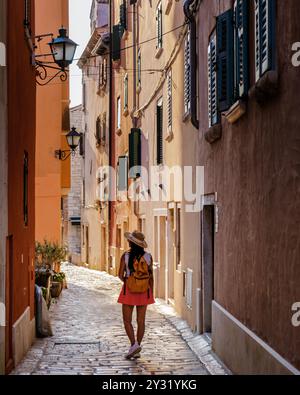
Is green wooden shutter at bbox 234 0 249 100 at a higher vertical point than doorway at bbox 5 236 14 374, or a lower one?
higher

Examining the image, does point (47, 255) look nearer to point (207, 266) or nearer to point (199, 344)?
point (207, 266)

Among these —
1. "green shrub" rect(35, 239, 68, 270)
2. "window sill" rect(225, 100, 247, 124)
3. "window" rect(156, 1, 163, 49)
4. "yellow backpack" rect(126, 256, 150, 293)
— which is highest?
"window" rect(156, 1, 163, 49)

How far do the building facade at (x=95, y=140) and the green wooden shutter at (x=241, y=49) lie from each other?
885 inches

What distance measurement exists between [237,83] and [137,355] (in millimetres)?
4077

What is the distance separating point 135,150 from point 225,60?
13348mm

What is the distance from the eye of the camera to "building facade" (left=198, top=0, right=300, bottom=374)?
661 cm

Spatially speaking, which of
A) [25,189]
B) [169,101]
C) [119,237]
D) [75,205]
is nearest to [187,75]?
[169,101]

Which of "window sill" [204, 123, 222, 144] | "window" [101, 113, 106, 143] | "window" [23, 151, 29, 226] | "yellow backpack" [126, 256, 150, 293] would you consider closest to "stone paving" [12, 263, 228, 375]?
"yellow backpack" [126, 256, 150, 293]

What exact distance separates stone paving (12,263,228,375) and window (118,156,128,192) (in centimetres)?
882

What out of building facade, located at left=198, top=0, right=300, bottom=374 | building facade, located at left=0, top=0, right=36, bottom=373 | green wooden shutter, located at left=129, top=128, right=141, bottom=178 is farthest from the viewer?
green wooden shutter, located at left=129, top=128, right=141, bottom=178

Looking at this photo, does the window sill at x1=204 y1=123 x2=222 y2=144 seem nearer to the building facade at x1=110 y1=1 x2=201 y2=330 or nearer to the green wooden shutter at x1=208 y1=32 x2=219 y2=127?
the green wooden shutter at x1=208 y1=32 x2=219 y2=127

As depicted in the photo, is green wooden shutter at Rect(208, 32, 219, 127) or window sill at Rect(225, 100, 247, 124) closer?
window sill at Rect(225, 100, 247, 124)

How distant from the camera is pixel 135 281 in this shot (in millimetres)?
10547

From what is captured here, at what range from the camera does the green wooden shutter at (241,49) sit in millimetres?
8267
